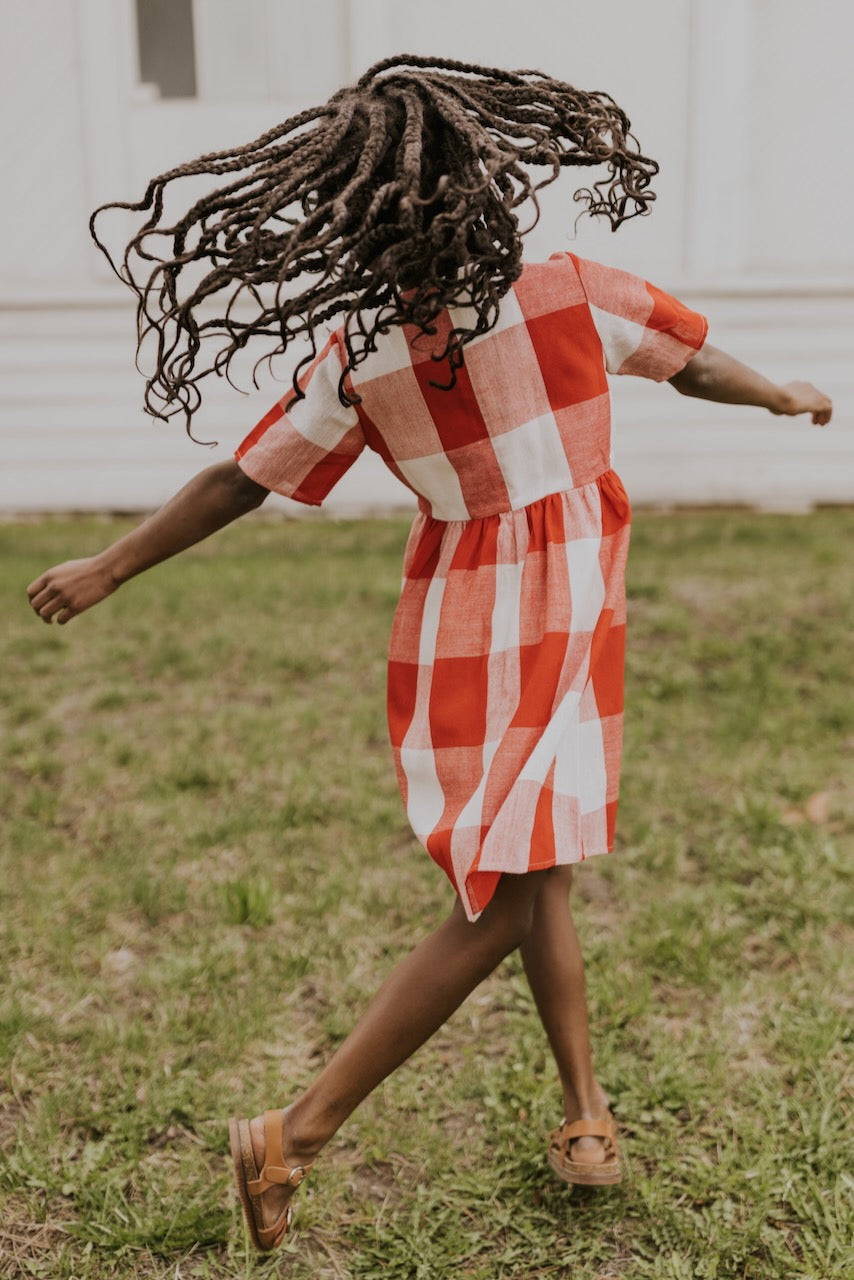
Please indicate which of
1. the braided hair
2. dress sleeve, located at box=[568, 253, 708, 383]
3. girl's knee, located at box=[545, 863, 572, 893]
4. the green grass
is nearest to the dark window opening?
the green grass

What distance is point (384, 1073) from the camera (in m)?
1.74

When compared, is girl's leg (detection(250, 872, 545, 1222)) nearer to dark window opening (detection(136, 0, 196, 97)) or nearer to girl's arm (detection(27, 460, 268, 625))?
girl's arm (detection(27, 460, 268, 625))

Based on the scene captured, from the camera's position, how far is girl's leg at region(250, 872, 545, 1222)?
1.70 meters

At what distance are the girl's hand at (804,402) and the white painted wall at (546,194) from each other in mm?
4300

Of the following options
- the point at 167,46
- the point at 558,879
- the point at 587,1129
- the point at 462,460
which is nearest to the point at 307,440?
the point at 462,460

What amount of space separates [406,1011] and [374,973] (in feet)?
2.62

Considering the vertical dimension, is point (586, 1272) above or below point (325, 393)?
below

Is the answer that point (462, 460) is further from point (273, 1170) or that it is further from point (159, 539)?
point (273, 1170)

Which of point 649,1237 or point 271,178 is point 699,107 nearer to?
point 271,178

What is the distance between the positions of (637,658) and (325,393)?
2680 millimetres

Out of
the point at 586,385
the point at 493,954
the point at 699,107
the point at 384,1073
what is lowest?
the point at 384,1073

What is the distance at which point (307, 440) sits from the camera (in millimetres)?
1729

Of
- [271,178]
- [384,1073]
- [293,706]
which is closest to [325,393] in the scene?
[271,178]

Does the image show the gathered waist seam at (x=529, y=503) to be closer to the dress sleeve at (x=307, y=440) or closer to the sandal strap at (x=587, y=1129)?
the dress sleeve at (x=307, y=440)
